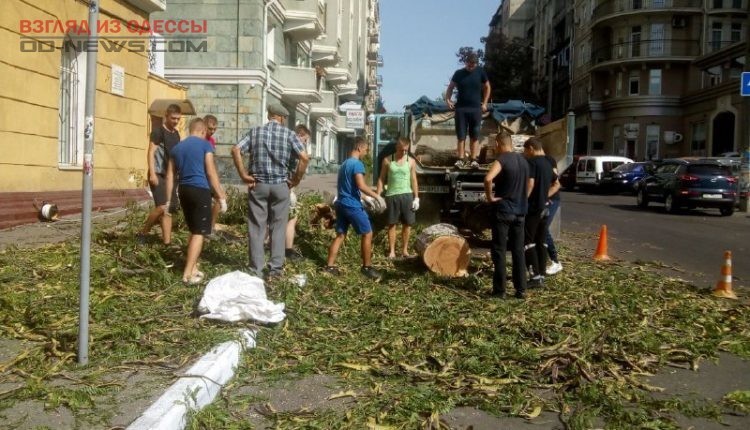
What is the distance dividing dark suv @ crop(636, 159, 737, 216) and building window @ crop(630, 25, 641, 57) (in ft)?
100

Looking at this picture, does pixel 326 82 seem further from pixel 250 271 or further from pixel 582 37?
pixel 250 271

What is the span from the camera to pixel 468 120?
37.5 ft

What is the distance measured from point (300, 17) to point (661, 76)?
28880mm

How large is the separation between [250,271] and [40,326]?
2.28 m

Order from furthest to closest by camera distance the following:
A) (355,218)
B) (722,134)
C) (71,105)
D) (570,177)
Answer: (722,134) → (570,177) → (71,105) → (355,218)

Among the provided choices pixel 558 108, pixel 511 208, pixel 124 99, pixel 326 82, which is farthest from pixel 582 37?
pixel 511 208

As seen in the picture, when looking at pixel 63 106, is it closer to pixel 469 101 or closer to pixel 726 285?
pixel 469 101

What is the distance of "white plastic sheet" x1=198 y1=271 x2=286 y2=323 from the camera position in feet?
18.8

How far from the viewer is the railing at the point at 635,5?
46875mm

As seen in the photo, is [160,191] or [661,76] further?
[661,76]

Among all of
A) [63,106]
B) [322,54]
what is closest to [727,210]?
[63,106]

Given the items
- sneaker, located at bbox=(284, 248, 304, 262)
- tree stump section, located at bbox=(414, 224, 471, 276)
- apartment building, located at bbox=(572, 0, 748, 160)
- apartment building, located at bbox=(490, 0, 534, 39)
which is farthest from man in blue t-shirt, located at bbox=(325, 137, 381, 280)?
apartment building, located at bbox=(490, 0, 534, 39)

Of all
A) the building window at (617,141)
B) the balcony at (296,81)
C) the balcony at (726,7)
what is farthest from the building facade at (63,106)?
the building window at (617,141)

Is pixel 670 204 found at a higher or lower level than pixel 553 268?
higher
